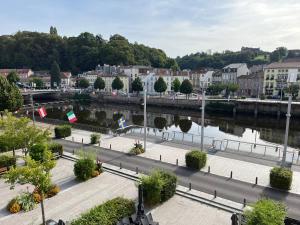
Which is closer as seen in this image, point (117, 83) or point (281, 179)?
point (281, 179)

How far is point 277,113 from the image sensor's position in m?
61.8

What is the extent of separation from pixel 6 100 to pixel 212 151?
32.6 m

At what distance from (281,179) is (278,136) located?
30.8m

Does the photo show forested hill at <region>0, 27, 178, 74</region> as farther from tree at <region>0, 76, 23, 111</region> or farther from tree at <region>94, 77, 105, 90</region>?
tree at <region>0, 76, 23, 111</region>

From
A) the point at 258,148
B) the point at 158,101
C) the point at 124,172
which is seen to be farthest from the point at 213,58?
the point at 124,172

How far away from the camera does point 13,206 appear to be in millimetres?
15539

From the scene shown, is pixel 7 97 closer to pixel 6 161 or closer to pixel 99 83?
pixel 6 161

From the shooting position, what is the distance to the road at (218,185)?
16828mm

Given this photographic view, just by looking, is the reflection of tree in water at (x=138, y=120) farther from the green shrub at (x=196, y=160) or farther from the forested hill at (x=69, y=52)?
the forested hill at (x=69, y=52)

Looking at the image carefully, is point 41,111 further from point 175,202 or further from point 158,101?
point 158,101

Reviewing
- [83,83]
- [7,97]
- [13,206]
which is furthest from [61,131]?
[83,83]

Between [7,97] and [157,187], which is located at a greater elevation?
[7,97]

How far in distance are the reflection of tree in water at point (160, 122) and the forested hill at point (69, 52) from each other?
6968cm

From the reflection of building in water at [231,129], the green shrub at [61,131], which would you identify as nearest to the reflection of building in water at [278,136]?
the reflection of building in water at [231,129]
